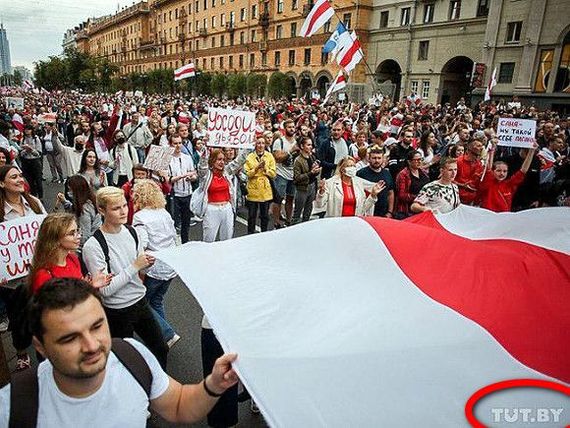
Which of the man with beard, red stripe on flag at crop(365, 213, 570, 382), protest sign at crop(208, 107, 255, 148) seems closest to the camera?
red stripe on flag at crop(365, 213, 570, 382)

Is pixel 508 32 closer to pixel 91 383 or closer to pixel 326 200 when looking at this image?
pixel 326 200

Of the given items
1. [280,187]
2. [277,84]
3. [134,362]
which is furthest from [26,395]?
[277,84]

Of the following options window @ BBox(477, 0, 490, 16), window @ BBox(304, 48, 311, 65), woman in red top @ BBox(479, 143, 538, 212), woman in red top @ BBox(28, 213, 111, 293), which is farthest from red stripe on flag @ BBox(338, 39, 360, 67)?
window @ BBox(304, 48, 311, 65)

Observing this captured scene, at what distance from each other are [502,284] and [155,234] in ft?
9.87

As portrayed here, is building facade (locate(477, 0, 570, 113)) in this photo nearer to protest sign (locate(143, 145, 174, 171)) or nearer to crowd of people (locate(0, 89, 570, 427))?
crowd of people (locate(0, 89, 570, 427))

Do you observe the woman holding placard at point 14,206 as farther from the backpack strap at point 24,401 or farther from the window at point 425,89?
the window at point 425,89

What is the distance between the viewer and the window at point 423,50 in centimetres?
3845

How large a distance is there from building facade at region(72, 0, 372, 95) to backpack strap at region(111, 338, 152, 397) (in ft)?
123

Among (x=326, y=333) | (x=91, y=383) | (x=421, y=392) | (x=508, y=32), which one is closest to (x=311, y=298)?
(x=326, y=333)

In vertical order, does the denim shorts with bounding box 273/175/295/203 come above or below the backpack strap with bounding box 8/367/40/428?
below

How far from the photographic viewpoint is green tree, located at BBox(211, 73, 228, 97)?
177 feet

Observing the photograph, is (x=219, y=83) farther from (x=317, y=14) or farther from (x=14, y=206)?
(x=14, y=206)

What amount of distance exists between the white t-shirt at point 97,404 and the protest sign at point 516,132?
7.09m

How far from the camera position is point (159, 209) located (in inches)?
161
